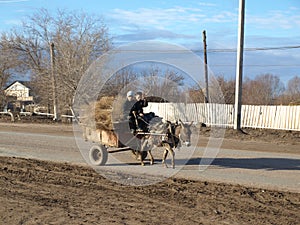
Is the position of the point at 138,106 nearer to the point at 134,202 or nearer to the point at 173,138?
the point at 173,138

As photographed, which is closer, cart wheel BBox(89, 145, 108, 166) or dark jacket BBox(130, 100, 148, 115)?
dark jacket BBox(130, 100, 148, 115)

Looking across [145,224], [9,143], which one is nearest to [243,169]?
[145,224]

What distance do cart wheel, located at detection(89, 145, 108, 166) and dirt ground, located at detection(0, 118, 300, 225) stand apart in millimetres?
1473

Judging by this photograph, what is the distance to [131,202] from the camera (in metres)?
8.73

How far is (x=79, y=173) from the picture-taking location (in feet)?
39.1

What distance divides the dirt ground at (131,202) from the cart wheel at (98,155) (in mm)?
1473

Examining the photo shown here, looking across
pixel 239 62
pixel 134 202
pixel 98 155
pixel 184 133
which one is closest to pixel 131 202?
pixel 134 202

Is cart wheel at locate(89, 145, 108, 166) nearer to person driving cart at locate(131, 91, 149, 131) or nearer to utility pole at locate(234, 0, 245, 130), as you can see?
person driving cart at locate(131, 91, 149, 131)

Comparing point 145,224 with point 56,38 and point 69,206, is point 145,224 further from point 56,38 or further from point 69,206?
point 56,38

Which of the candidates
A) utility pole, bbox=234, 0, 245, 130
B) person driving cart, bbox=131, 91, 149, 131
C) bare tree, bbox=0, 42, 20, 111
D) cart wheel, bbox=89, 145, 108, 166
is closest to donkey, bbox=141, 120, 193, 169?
person driving cart, bbox=131, 91, 149, 131

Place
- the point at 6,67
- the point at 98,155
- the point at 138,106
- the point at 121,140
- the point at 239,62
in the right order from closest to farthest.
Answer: the point at 138,106 < the point at 121,140 < the point at 98,155 < the point at 239,62 < the point at 6,67

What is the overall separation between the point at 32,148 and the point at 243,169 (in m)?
8.47

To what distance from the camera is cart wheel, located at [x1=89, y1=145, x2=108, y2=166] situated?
13.5 metres

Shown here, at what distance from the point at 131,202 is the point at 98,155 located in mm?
5038
